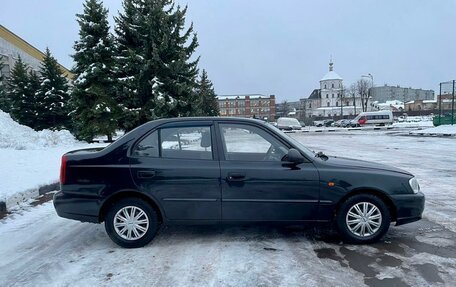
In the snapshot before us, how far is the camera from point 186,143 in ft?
15.4

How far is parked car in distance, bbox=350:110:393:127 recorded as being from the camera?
56688 millimetres

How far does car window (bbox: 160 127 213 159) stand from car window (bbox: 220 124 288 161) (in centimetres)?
25

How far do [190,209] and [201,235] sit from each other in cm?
65

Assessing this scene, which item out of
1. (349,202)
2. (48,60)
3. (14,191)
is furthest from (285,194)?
(48,60)

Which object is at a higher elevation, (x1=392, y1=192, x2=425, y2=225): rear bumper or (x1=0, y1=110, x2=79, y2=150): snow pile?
(x1=0, y1=110, x2=79, y2=150): snow pile

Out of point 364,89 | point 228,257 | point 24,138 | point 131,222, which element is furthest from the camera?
point 364,89

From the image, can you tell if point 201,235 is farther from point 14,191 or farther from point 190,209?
point 14,191

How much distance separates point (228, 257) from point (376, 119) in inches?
2314

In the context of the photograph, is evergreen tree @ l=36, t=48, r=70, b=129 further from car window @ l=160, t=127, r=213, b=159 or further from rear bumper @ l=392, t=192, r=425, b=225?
rear bumper @ l=392, t=192, r=425, b=225

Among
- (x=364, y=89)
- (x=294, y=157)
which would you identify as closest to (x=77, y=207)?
(x=294, y=157)

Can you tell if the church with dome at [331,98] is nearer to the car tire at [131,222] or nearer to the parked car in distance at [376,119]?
the parked car in distance at [376,119]

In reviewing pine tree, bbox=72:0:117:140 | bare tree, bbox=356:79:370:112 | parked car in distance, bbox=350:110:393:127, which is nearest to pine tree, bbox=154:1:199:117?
pine tree, bbox=72:0:117:140

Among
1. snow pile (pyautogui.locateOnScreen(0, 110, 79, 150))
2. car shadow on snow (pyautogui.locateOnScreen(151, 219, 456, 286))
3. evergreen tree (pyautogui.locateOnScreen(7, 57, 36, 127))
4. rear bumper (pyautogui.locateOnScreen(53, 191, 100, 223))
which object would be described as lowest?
car shadow on snow (pyautogui.locateOnScreen(151, 219, 456, 286))

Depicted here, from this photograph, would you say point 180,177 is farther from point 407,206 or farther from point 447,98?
point 447,98
